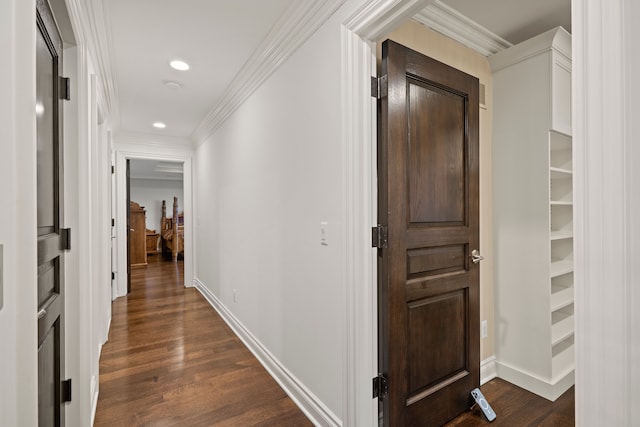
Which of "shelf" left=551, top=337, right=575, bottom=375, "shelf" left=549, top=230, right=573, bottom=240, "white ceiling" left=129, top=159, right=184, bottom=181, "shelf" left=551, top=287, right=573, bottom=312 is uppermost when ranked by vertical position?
"white ceiling" left=129, top=159, right=184, bottom=181

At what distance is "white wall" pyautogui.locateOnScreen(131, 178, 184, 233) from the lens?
28.8 ft

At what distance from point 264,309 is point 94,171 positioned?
1494 mm

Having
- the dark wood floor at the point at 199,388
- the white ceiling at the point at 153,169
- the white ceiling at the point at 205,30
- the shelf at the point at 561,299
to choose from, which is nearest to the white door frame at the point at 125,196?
the dark wood floor at the point at 199,388

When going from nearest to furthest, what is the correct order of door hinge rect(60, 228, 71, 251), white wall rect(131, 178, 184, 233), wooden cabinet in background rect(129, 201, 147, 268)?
door hinge rect(60, 228, 71, 251) < wooden cabinet in background rect(129, 201, 147, 268) < white wall rect(131, 178, 184, 233)

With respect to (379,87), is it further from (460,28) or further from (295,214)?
(460,28)

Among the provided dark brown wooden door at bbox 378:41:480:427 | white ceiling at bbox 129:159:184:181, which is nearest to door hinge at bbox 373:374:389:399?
dark brown wooden door at bbox 378:41:480:427

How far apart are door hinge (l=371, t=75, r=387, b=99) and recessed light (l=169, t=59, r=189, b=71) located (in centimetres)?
180

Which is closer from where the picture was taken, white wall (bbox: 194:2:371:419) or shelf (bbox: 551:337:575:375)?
white wall (bbox: 194:2:371:419)

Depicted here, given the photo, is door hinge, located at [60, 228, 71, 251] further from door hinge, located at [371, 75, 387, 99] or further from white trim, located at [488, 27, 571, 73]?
white trim, located at [488, 27, 571, 73]

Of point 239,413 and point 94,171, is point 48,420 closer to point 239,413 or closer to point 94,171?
point 239,413

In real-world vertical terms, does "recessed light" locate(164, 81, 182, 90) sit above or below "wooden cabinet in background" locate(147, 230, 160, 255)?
above

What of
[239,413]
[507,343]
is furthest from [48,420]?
[507,343]

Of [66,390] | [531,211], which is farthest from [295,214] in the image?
[531,211]

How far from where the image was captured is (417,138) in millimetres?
1548
